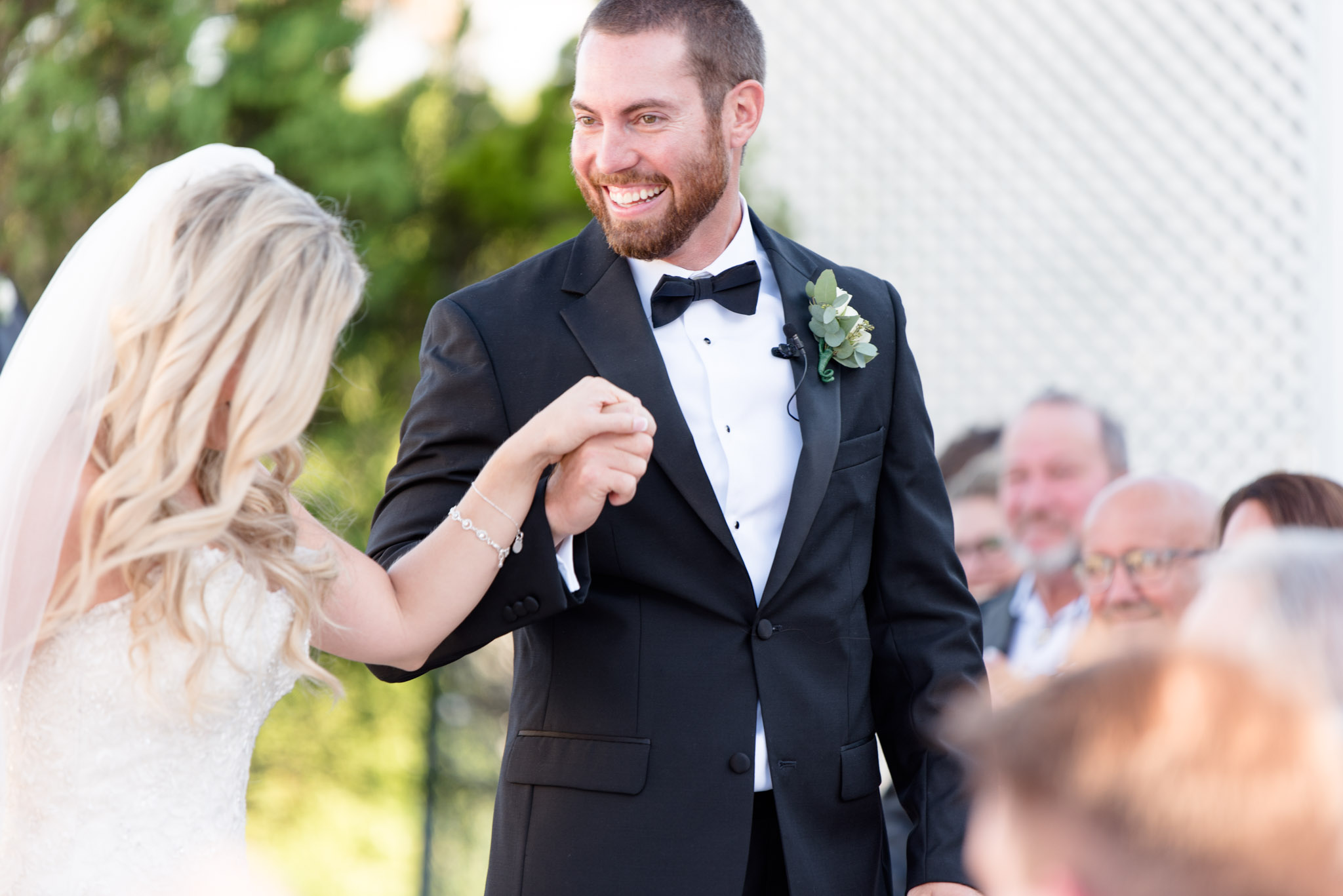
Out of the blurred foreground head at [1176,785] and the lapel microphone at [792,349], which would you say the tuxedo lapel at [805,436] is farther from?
the blurred foreground head at [1176,785]

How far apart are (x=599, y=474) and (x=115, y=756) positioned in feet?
2.77

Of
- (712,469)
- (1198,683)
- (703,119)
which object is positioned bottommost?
(1198,683)

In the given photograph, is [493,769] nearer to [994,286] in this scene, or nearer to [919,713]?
[994,286]

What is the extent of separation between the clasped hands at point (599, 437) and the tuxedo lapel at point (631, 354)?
0.18 metres

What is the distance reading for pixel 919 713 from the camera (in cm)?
263

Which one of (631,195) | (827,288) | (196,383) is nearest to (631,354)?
(631,195)

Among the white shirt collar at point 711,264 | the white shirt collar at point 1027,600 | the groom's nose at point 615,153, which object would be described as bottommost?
the white shirt collar at point 1027,600

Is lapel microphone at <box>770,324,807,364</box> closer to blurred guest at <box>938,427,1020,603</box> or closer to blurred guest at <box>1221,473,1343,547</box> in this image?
blurred guest at <box>1221,473,1343,547</box>

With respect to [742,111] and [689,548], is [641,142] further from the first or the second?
[689,548]

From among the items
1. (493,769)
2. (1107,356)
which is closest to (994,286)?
(1107,356)

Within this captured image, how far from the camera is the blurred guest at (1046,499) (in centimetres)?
499

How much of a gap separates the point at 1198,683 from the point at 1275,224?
5.41 meters

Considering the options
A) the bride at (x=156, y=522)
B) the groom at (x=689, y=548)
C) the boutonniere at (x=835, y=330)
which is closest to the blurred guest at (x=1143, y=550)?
the groom at (x=689, y=548)

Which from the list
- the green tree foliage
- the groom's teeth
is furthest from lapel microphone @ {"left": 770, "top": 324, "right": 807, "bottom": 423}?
the green tree foliage
